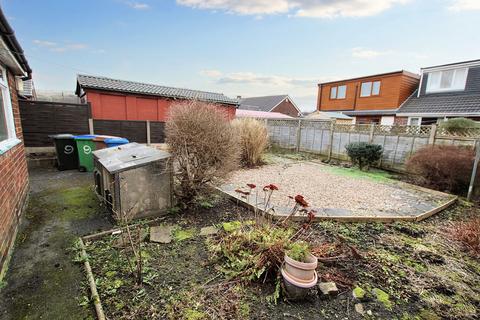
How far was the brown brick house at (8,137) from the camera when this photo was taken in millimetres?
2703

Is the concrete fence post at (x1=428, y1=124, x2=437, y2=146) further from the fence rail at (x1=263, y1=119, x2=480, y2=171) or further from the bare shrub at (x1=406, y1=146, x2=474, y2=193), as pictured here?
the bare shrub at (x1=406, y1=146, x2=474, y2=193)

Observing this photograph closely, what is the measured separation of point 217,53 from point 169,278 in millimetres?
13519

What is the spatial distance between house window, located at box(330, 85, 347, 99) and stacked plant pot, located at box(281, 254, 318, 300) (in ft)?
71.6

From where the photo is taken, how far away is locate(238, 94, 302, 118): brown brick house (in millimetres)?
30219

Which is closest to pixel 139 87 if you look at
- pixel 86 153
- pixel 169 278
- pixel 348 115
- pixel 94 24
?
pixel 94 24

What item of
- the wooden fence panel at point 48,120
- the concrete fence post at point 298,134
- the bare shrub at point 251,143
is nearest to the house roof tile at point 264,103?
the concrete fence post at point 298,134

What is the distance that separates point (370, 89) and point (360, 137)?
11894 millimetres

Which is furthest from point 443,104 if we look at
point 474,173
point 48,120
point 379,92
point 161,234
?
point 48,120

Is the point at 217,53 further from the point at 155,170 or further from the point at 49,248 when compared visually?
the point at 49,248

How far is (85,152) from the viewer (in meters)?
7.07

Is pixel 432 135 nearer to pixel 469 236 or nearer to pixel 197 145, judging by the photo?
pixel 469 236

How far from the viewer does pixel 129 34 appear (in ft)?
34.3

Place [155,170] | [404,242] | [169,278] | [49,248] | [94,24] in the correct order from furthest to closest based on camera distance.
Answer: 1. [94,24]
2. [155,170]
3. [404,242]
4. [49,248]
5. [169,278]

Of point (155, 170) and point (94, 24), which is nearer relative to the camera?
point (155, 170)
